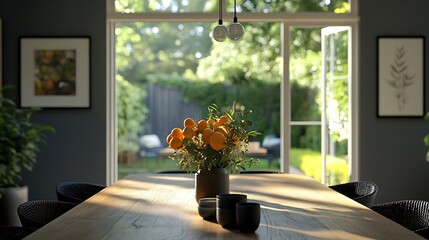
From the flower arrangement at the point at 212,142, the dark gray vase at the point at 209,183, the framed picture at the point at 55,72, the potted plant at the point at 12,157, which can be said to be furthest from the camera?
the framed picture at the point at 55,72

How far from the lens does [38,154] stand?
689cm

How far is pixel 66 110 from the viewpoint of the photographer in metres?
6.91

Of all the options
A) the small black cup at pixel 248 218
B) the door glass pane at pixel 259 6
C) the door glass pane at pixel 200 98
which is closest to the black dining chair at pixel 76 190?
the small black cup at pixel 248 218

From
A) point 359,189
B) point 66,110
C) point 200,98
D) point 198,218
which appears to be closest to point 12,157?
point 66,110

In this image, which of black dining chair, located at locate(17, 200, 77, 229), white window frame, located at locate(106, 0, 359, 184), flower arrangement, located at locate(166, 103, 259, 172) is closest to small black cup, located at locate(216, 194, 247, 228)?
flower arrangement, located at locate(166, 103, 259, 172)

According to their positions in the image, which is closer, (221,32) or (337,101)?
(221,32)

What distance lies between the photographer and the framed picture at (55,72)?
270 inches

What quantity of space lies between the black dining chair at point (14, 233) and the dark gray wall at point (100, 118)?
3.58m

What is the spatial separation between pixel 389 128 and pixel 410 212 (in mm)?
3356

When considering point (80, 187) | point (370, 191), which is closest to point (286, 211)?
point (370, 191)

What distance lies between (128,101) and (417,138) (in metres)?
7.07

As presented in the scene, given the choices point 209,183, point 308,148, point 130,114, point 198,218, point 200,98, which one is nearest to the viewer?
point 198,218

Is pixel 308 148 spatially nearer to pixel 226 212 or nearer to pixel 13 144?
pixel 13 144

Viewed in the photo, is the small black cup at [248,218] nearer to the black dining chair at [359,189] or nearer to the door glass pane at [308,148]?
the black dining chair at [359,189]
